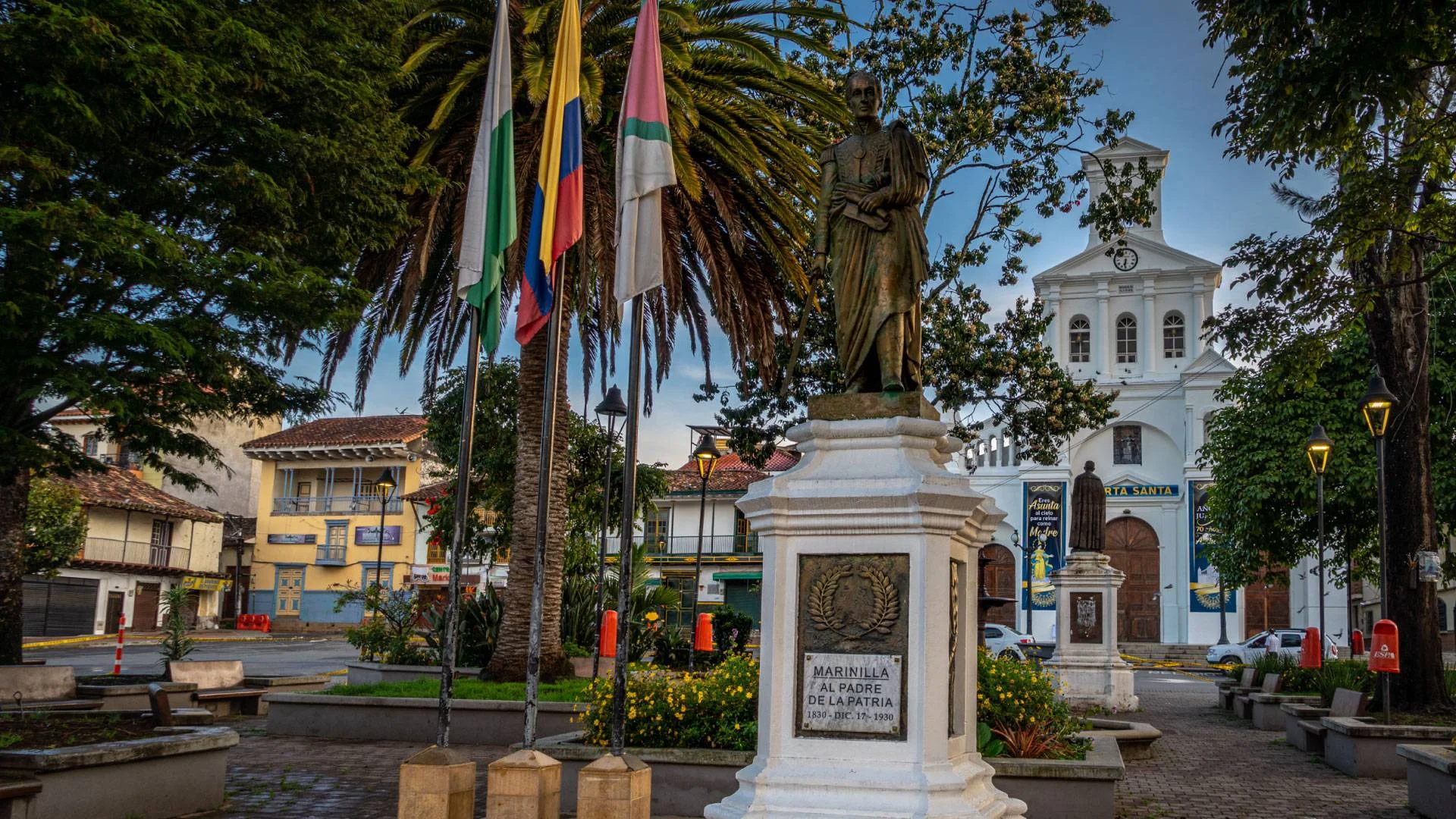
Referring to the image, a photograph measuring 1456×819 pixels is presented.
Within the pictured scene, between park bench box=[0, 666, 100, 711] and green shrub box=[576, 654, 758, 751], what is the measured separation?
559 centimetres

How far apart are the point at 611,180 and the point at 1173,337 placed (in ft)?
134

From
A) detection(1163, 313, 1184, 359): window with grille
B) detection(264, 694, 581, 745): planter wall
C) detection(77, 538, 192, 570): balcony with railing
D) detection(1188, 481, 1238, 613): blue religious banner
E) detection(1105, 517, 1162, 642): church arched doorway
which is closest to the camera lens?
detection(264, 694, 581, 745): planter wall

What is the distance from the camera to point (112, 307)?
1089 cm

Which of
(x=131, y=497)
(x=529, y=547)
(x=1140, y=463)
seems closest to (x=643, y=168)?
(x=529, y=547)

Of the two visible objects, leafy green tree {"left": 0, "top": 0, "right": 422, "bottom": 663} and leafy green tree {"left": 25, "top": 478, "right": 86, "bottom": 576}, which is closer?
leafy green tree {"left": 0, "top": 0, "right": 422, "bottom": 663}

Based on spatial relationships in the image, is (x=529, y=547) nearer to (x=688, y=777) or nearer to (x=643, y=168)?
(x=688, y=777)

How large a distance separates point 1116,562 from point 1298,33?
138 feet

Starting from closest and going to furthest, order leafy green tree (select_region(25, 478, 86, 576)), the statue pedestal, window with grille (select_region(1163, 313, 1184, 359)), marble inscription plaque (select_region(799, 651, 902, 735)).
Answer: marble inscription plaque (select_region(799, 651, 902, 735)) → the statue pedestal → leafy green tree (select_region(25, 478, 86, 576)) → window with grille (select_region(1163, 313, 1184, 359))

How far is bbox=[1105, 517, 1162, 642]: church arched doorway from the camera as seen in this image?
4762 cm

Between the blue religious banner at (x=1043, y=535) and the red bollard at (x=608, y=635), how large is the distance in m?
32.2

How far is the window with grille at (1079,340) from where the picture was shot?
51.0m

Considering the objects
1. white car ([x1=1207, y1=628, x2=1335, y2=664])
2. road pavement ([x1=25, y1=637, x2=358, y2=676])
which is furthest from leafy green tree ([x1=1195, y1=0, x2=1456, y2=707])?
white car ([x1=1207, y1=628, x2=1335, y2=664])

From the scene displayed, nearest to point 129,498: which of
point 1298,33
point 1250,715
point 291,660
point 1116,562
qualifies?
point 291,660

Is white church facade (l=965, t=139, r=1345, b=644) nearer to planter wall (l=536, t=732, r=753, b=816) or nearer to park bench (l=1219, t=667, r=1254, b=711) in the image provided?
park bench (l=1219, t=667, r=1254, b=711)
